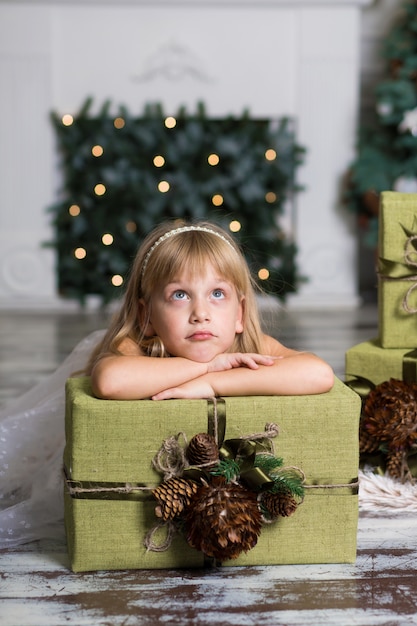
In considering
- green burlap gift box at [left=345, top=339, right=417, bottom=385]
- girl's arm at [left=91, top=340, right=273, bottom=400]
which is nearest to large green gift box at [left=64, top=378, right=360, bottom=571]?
girl's arm at [left=91, top=340, right=273, bottom=400]

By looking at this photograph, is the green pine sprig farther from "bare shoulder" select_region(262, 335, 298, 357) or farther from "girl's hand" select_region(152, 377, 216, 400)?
"bare shoulder" select_region(262, 335, 298, 357)

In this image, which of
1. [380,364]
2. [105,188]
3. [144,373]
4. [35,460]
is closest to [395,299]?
[380,364]

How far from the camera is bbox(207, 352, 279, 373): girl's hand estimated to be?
67.7 inches

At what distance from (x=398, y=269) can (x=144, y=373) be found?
98 centimetres

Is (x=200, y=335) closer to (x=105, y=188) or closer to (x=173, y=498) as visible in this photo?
(x=173, y=498)

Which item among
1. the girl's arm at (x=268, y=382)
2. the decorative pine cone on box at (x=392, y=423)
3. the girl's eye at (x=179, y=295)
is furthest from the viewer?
the decorative pine cone on box at (x=392, y=423)

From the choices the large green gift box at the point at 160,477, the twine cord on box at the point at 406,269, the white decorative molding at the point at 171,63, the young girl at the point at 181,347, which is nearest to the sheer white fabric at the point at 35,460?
the young girl at the point at 181,347

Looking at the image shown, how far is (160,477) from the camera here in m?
1.61

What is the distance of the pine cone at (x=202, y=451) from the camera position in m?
1.57

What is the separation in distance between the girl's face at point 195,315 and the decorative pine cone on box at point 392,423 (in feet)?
1.88

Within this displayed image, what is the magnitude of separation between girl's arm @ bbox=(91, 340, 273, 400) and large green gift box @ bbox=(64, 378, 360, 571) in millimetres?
25

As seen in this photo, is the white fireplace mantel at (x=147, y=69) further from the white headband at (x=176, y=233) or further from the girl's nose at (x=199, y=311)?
the girl's nose at (x=199, y=311)

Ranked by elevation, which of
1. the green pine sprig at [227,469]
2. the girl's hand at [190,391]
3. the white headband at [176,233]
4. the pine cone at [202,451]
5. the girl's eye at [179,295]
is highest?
the white headband at [176,233]

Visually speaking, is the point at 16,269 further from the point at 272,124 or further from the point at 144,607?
the point at 144,607
